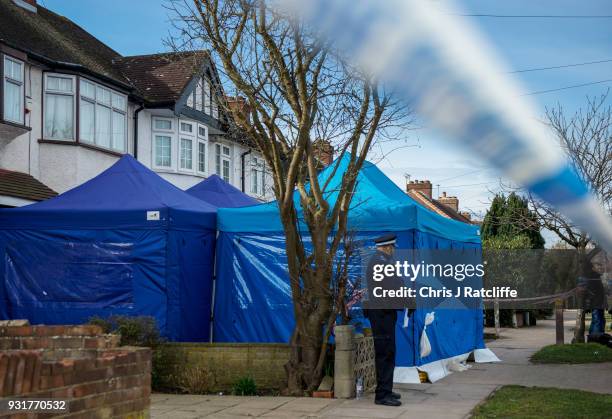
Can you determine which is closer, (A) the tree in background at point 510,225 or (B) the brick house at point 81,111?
(B) the brick house at point 81,111

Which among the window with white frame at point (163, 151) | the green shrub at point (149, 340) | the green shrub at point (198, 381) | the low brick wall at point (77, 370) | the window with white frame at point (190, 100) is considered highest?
the window with white frame at point (190, 100)

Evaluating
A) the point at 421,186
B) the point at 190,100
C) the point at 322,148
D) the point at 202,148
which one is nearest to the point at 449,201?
the point at 421,186

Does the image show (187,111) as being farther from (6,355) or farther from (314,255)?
(6,355)

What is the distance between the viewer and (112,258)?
40.7 ft

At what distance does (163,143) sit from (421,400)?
16121mm

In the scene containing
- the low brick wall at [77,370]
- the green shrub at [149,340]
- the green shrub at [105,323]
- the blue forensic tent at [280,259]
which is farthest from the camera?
the blue forensic tent at [280,259]

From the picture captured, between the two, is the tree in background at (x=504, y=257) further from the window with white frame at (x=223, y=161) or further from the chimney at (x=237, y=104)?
the chimney at (x=237, y=104)

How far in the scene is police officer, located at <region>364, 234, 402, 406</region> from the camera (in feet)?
30.6

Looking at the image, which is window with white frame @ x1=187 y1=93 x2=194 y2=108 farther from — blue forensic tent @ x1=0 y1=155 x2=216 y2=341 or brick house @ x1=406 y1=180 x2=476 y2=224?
brick house @ x1=406 y1=180 x2=476 y2=224

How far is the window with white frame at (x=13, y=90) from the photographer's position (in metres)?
17.5

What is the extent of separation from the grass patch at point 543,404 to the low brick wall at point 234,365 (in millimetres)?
2742

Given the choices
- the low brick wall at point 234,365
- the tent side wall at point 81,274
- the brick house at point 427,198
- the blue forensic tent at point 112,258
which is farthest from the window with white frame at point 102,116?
the brick house at point 427,198

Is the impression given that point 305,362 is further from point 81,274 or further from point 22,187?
point 22,187

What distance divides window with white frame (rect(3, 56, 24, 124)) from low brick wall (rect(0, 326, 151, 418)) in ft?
42.4
